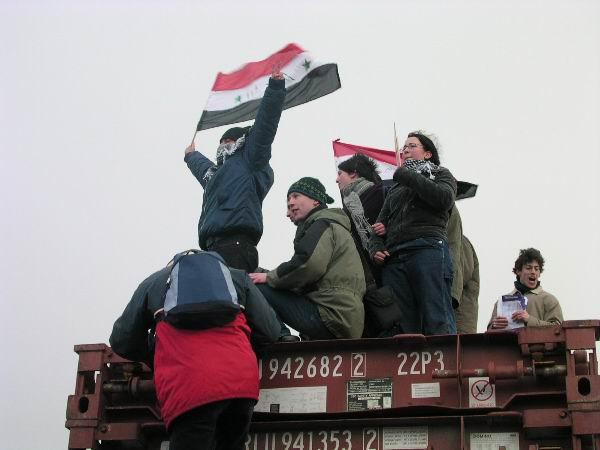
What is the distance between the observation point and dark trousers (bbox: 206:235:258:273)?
8808 mm

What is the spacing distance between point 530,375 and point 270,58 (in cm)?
574

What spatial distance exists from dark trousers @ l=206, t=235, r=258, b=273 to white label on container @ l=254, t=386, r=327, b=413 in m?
1.99

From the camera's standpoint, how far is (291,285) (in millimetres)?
7945

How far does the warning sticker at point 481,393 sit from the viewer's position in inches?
256

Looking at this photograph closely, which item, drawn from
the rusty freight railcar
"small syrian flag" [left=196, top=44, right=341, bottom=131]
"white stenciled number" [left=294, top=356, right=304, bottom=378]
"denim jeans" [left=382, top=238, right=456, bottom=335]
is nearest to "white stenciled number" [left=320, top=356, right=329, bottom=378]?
the rusty freight railcar

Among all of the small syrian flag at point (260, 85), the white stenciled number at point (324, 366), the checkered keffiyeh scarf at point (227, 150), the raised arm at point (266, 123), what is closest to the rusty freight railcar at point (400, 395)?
the white stenciled number at point (324, 366)

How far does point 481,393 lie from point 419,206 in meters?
2.52

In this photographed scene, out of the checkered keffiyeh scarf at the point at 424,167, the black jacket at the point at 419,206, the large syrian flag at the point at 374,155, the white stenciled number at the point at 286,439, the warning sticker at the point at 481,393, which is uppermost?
the large syrian flag at the point at 374,155

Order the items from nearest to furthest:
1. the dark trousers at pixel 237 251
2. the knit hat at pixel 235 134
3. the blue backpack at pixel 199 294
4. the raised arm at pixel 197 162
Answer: the blue backpack at pixel 199 294 → the dark trousers at pixel 237 251 → the knit hat at pixel 235 134 → the raised arm at pixel 197 162

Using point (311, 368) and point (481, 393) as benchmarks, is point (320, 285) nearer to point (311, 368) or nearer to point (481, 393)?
point (311, 368)

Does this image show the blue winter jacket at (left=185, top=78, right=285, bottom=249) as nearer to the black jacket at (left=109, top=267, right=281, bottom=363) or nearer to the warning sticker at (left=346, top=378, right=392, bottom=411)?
the black jacket at (left=109, top=267, right=281, bottom=363)

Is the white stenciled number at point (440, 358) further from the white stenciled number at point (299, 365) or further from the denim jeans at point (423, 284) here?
the denim jeans at point (423, 284)

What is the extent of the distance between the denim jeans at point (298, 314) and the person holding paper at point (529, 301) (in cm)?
174

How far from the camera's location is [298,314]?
7938 mm
